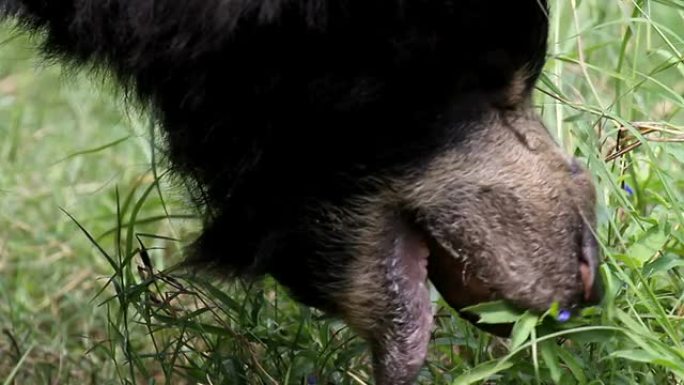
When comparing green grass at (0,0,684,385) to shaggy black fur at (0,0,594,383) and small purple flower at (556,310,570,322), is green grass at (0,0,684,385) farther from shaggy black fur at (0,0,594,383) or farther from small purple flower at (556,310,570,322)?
shaggy black fur at (0,0,594,383)

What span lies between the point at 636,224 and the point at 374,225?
25.4 inches

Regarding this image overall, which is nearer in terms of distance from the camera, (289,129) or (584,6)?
(289,129)

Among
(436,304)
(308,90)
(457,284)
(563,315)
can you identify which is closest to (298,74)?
(308,90)

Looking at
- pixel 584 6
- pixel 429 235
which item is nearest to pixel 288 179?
pixel 429 235

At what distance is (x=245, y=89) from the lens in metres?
1.79

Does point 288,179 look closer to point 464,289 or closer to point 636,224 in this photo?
point 464,289

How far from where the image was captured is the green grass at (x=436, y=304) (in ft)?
6.84

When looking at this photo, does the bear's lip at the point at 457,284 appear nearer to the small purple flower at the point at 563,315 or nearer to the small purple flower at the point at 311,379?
the small purple flower at the point at 563,315

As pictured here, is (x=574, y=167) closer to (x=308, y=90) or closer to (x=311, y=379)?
(x=308, y=90)

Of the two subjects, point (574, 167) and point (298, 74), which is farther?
point (574, 167)

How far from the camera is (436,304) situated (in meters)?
2.38

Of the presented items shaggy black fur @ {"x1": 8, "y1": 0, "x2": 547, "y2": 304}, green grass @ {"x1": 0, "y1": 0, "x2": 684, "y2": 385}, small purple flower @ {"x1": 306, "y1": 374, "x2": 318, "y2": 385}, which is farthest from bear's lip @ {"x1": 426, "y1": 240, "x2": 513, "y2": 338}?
small purple flower @ {"x1": 306, "y1": 374, "x2": 318, "y2": 385}

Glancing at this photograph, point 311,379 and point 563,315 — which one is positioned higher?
point 311,379

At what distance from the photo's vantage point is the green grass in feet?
6.84
